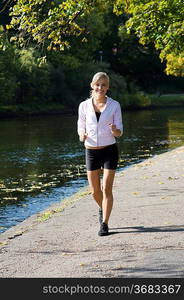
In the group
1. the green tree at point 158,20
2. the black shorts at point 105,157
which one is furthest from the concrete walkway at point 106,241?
the green tree at point 158,20

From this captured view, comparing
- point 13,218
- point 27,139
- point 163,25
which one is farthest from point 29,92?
point 13,218

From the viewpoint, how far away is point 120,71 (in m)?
89.2

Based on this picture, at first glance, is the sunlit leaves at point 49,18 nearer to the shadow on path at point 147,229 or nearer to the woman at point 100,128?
the woman at point 100,128

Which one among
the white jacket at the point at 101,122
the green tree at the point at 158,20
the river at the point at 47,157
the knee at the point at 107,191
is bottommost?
the river at the point at 47,157

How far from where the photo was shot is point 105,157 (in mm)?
8516

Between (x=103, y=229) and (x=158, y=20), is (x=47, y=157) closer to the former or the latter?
(x=158, y=20)

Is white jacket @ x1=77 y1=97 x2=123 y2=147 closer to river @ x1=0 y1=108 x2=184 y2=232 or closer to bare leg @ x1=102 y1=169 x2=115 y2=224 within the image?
bare leg @ x1=102 y1=169 x2=115 y2=224

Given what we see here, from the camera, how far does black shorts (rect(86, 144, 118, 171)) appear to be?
27.8 ft

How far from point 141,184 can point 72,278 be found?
25.9 ft

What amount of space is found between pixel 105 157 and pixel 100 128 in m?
0.42

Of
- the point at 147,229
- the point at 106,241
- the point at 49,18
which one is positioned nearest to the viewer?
Answer: the point at 106,241

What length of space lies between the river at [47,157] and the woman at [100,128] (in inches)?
166

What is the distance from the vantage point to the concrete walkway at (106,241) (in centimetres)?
708

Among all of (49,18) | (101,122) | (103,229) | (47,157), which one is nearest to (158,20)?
(49,18)
